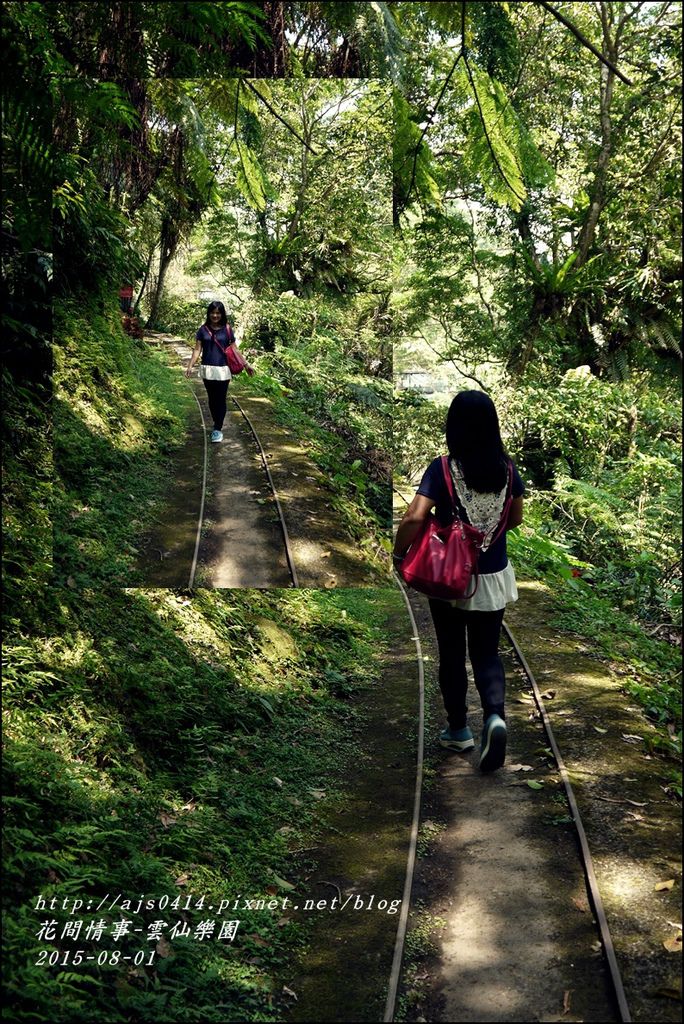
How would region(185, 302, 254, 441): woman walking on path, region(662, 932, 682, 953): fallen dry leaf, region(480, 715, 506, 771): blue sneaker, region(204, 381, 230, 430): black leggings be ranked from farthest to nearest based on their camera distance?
region(204, 381, 230, 430): black leggings < region(185, 302, 254, 441): woman walking on path < region(480, 715, 506, 771): blue sneaker < region(662, 932, 682, 953): fallen dry leaf

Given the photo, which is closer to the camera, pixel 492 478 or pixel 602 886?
pixel 602 886

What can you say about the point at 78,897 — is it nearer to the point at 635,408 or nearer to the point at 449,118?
the point at 449,118

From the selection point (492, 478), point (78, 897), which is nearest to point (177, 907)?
point (78, 897)

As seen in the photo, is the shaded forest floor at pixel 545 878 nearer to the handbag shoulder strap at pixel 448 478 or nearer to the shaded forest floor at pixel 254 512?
the shaded forest floor at pixel 254 512

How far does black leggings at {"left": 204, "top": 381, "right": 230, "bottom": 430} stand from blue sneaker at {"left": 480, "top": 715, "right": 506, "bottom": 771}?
2.75 metres

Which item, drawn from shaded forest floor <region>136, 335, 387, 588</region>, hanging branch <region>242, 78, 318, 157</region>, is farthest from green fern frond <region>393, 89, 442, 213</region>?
shaded forest floor <region>136, 335, 387, 588</region>

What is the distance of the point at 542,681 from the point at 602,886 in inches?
87.6

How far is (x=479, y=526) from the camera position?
440 centimetres

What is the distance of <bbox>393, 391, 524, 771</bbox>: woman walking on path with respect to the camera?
423 centimetres

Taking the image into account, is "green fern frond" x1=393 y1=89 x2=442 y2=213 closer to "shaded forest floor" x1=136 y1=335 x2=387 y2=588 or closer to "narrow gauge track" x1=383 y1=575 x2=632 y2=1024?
"shaded forest floor" x1=136 y1=335 x2=387 y2=588

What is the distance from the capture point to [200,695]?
229 inches

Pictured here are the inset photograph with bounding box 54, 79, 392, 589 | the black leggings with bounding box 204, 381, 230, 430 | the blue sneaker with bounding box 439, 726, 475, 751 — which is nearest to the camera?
the blue sneaker with bounding box 439, 726, 475, 751

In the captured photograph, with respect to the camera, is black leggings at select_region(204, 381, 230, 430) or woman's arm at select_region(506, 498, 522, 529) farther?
black leggings at select_region(204, 381, 230, 430)

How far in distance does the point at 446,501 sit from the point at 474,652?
35.1 inches
